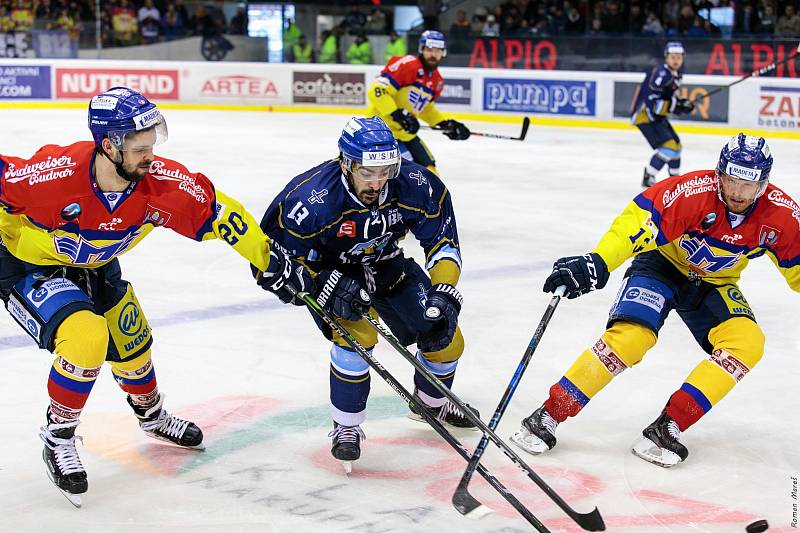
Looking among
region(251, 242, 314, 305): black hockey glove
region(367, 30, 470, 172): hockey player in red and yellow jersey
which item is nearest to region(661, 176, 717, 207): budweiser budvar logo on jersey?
region(251, 242, 314, 305): black hockey glove

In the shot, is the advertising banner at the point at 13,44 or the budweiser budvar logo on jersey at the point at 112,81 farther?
the budweiser budvar logo on jersey at the point at 112,81

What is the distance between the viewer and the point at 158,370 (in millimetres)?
4344

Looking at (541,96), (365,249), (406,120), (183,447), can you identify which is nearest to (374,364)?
(365,249)

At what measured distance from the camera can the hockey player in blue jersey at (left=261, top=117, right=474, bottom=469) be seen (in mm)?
3266

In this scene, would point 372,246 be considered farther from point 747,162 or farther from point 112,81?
point 112,81

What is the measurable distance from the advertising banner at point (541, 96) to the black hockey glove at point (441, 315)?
10.8 m

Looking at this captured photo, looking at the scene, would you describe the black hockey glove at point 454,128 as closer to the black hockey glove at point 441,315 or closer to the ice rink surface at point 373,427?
the ice rink surface at point 373,427

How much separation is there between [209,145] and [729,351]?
8673 millimetres

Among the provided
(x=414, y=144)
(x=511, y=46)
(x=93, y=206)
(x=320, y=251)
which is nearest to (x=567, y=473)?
(x=320, y=251)

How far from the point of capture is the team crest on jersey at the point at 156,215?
3111mm

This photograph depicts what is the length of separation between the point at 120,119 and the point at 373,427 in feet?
4.75

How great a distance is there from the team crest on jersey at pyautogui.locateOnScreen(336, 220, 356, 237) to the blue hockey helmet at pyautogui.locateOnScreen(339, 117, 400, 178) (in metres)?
0.17

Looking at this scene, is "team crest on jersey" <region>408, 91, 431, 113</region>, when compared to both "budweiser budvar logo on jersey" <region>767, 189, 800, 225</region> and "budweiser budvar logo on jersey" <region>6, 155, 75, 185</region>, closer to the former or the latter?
"budweiser budvar logo on jersey" <region>767, 189, 800, 225</region>

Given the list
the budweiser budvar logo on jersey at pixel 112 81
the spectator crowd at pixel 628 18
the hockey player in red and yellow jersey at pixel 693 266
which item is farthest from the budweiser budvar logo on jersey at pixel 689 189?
the budweiser budvar logo on jersey at pixel 112 81
